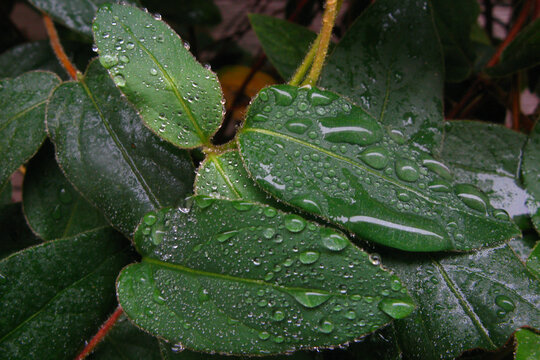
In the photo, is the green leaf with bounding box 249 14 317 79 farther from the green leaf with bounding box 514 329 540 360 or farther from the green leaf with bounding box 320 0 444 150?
the green leaf with bounding box 514 329 540 360

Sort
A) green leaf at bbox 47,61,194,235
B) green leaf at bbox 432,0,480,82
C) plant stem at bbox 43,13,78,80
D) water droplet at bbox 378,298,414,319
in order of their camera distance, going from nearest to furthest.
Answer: water droplet at bbox 378,298,414,319 → green leaf at bbox 47,61,194,235 → plant stem at bbox 43,13,78,80 → green leaf at bbox 432,0,480,82

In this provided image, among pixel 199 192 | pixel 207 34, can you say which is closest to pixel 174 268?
pixel 199 192

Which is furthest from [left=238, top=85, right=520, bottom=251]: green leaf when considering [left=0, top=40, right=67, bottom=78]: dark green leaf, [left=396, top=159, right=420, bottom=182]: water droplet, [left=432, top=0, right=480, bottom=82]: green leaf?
[left=0, top=40, right=67, bottom=78]: dark green leaf

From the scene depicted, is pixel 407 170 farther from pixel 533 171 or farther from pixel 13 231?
pixel 13 231

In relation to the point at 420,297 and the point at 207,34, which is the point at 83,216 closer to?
the point at 420,297

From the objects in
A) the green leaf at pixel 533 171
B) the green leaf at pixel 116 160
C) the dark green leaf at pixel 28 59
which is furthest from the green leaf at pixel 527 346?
the dark green leaf at pixel 28 59

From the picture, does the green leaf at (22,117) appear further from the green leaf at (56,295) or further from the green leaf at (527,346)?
the green leaf at (527,346)
